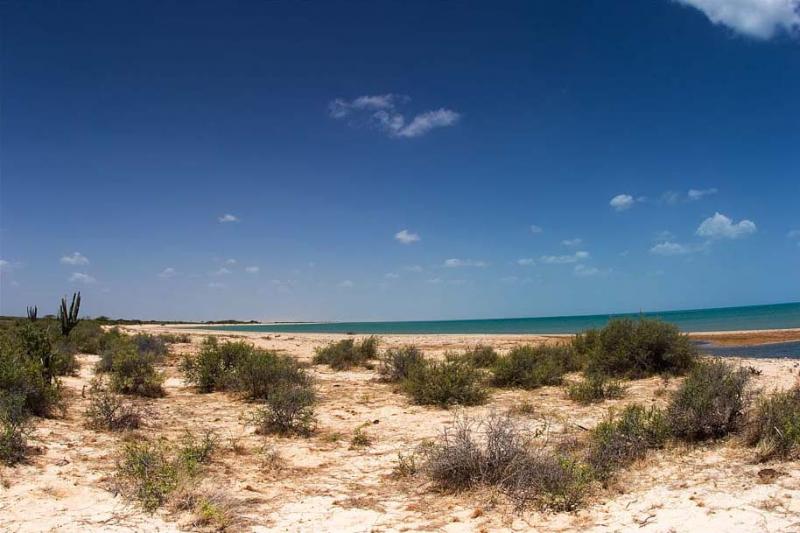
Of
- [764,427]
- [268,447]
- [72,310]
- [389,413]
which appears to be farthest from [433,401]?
[72,310]

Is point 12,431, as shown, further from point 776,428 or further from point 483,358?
point 483,358

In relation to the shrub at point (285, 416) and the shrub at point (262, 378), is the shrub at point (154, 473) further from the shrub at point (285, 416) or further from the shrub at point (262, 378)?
the shrub at point (262, 378)

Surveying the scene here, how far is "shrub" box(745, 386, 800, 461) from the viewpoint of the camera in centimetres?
554

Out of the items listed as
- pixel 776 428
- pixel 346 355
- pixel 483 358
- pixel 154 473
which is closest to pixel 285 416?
pixel 154 473

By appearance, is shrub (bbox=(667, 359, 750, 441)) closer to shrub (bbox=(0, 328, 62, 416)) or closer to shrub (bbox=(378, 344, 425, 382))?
shrub (bbox=(378, 344, 425, 382))

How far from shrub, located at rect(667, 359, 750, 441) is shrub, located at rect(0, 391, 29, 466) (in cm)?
788

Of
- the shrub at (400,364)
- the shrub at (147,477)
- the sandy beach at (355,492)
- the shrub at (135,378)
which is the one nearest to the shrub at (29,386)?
the sandy beach at (355,492)

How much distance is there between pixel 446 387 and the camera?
34.1ft

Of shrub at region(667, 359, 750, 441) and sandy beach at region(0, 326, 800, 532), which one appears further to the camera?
shrub at region(667, 359, 750, 441)

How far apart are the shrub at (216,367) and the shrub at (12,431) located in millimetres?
4989

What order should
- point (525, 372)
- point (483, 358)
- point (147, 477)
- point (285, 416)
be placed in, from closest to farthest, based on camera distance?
point (147, 477), point (285, 416), point (525, 372), point (483, 358)

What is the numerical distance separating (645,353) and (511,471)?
Answer: 9.85m

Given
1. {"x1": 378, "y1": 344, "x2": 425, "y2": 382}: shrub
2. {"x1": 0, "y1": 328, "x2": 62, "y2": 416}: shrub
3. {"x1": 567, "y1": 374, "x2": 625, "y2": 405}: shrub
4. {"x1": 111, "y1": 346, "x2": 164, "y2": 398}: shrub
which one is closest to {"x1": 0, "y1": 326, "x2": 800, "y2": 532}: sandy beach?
{"x1": 0, "y1": 328, "x2": 62, "y2": 416}: shrub

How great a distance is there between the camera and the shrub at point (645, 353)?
1360cm
